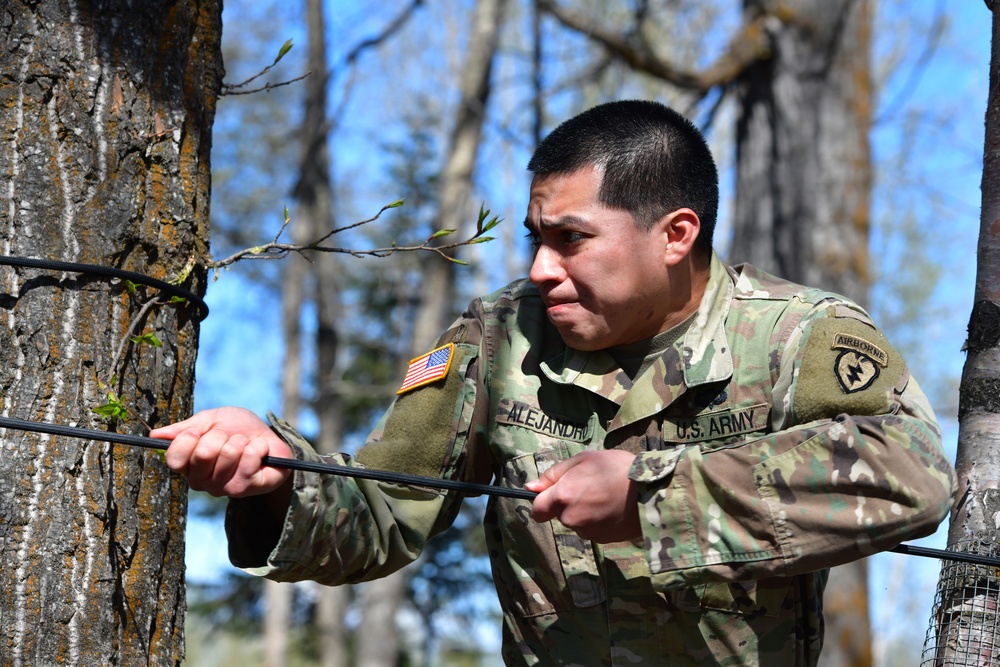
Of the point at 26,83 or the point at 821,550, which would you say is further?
the point at 26,83

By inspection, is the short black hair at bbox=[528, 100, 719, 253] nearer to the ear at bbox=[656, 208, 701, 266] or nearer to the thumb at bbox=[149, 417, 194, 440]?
the ear at bbox=[656, 208, 701, 266]

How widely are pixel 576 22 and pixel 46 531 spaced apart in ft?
21.3

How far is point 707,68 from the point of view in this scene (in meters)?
6.95

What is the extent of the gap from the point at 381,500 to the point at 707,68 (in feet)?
17.2

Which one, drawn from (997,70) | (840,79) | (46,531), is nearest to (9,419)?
(46,531)

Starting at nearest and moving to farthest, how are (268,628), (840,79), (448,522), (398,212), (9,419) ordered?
(9,419) < (448,522) < (840,79) < (268,628) < (398,212)

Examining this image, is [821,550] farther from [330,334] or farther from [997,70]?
→ [330,334]

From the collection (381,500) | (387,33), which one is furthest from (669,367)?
(387,33)

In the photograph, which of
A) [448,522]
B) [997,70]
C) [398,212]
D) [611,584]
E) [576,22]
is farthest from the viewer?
[398,212]

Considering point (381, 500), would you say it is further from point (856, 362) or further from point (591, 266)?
point (856, 362)

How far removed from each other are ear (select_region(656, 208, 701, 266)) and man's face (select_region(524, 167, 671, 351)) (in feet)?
0.11

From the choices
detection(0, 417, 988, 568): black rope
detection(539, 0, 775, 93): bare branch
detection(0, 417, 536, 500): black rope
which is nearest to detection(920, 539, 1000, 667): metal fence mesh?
detection(0, 417, 988, 568): black rope

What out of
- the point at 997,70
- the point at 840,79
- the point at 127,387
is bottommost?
the point at 127,387

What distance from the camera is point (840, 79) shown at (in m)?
6.60
